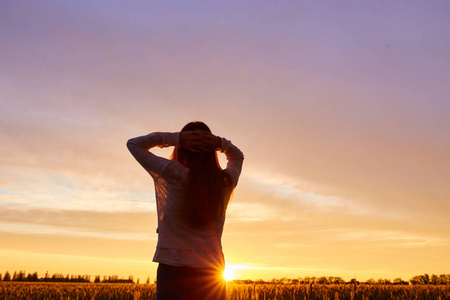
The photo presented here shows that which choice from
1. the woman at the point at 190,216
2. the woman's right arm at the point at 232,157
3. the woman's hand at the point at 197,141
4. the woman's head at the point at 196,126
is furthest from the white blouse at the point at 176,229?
the woman's right arm at the point at 232,157

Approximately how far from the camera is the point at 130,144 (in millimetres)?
3436

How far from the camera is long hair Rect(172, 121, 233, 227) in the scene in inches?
123

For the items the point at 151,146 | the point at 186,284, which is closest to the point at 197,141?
the point at 151,146

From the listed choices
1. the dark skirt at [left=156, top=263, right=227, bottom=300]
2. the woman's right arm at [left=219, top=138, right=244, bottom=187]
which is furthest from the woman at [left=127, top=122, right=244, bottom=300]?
the woman's right arm at [left=219, top=138, right=244, bottom=187]

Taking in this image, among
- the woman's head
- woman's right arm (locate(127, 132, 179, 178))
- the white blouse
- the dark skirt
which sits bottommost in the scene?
the dark skirt

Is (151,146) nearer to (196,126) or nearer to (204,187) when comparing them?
(196,126)

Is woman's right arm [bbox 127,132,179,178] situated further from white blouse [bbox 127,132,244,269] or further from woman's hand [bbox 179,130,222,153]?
woman's hand [bbox 179,130,222,153]

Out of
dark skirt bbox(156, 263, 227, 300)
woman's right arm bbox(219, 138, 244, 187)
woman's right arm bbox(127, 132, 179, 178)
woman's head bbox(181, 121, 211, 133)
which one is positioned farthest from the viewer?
woman's right arm bbox(219, 138, 244, 187)

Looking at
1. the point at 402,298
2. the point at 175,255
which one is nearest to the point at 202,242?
the point at 175,255

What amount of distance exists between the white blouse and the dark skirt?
0.06 metres

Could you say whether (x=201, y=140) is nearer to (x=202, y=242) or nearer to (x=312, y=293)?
(x=202, y=242)

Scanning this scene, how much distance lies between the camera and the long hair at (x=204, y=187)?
313 centimetres

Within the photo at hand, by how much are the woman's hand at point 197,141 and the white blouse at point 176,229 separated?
7.2 inches

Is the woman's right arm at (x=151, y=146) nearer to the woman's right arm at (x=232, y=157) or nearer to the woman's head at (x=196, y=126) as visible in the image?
the woman's head at (x=196, y=126)
